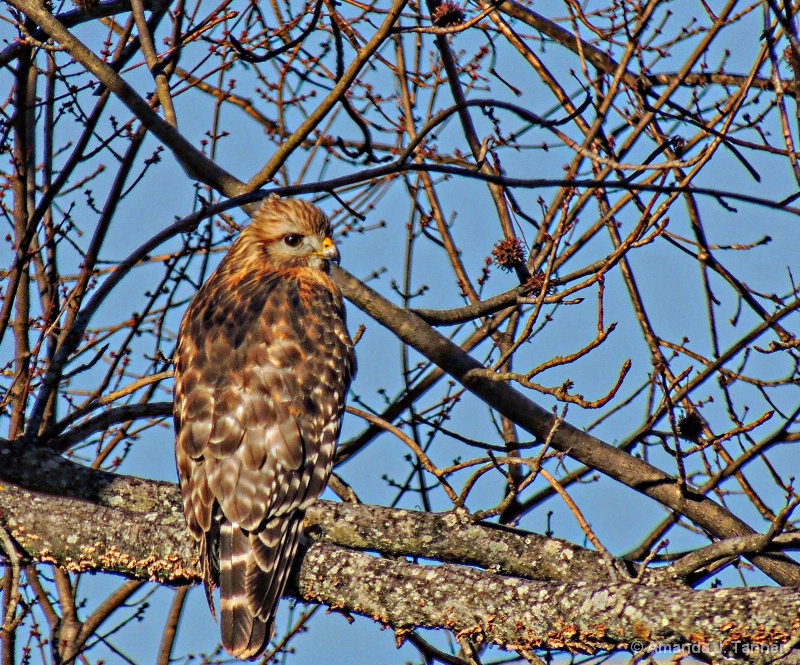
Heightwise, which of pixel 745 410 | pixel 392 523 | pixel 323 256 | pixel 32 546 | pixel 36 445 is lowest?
pixel 32 546

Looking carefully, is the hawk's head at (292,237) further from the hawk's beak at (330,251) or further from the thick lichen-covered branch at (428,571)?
the thick lichen-covered branch at (428,571)

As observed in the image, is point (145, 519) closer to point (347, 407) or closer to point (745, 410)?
point (347, 407)

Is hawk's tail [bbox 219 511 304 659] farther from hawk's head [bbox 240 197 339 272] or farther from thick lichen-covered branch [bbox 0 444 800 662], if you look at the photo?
hawk's head [bbox 240 197 339 272]

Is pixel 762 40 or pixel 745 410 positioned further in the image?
pixel 745 410

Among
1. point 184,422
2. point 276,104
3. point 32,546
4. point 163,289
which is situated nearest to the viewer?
point 32,546

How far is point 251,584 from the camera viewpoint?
4316 millimetres

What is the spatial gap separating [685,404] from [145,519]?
2877 millimetres

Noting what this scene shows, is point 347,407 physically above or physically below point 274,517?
above

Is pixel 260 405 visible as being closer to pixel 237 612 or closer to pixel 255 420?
pixel 255 420

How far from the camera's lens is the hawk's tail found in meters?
4.26

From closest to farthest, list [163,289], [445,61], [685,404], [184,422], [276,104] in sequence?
1. [184,422]
2. [445,61]
3. [685,404]
4. [163,289]
5. [276,104]

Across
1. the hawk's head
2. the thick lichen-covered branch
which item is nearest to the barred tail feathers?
the thick lichen-covered branch

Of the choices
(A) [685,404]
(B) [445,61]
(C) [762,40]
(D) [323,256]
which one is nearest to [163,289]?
(D) [323,256]

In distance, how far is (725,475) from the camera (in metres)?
5.37
